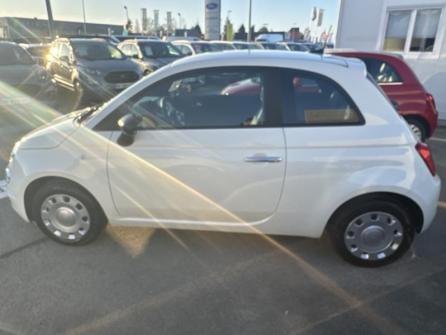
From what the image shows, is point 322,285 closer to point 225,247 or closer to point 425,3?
point 225,247

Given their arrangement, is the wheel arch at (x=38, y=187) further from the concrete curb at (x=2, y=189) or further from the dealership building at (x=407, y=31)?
the dealership building at (x=407, y=31)

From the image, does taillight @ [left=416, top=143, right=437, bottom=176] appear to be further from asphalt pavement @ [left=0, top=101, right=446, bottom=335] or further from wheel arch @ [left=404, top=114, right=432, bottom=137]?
wheel arch @ [left=404, top=114, right=432, bottom=137]

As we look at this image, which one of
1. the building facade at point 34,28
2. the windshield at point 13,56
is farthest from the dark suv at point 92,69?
the building facade at point 34,28

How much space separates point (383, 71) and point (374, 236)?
12.3ft

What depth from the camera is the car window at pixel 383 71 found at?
5.48 meters

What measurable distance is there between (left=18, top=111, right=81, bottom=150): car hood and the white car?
1 cm

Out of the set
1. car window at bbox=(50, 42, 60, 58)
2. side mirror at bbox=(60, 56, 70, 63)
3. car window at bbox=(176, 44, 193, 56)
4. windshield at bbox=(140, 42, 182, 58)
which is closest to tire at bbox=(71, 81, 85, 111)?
side mirror at bbox=(60, 56, 70, 63)

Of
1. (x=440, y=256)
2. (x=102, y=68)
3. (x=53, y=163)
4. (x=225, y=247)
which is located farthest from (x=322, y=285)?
(x=102, y=68)

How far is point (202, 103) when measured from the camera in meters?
2.78

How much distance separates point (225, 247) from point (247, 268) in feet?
1.14

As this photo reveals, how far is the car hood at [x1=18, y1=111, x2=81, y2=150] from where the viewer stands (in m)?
2.80

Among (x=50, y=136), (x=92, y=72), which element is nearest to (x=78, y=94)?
(x=92, y=72)

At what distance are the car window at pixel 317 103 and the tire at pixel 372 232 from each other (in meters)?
0.69

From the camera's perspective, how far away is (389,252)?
111 inches
